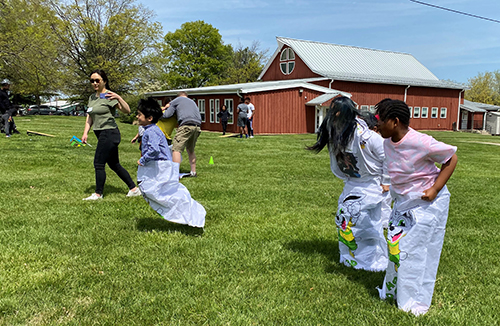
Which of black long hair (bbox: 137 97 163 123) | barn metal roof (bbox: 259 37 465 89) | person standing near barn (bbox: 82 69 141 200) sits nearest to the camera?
black long hair (bbox: 137 97 163 123)

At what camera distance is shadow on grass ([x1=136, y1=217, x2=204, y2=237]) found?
5.02 meters

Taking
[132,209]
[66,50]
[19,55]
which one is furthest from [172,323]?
[66,50]

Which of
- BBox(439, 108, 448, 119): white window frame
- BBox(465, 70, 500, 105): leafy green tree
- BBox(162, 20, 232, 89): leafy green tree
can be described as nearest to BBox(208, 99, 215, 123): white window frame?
BBox(439, 108, 448, 119): white window frame

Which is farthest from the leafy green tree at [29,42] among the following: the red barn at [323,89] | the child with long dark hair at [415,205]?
the child with long dark hair at [415,205]

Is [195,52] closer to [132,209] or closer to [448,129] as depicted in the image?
[448,129]

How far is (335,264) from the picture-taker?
13.3 ft

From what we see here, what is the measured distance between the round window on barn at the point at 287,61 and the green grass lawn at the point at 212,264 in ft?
88.8

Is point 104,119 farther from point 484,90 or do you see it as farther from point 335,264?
point 484,90

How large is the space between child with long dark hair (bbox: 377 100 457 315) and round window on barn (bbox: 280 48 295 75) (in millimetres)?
31092

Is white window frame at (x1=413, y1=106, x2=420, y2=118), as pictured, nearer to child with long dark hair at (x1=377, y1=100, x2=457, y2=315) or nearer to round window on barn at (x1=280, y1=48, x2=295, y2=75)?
round window on barn at (x1=280, y1=48, x2=295, y2=75)

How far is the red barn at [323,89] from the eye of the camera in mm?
26141

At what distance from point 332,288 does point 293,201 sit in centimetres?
338

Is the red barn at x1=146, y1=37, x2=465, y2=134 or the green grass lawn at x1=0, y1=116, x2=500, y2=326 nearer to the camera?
the green grass lawn at x1=0, y1=116, x2=500, y2=326

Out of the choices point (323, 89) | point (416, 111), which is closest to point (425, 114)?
point (416, 111)
